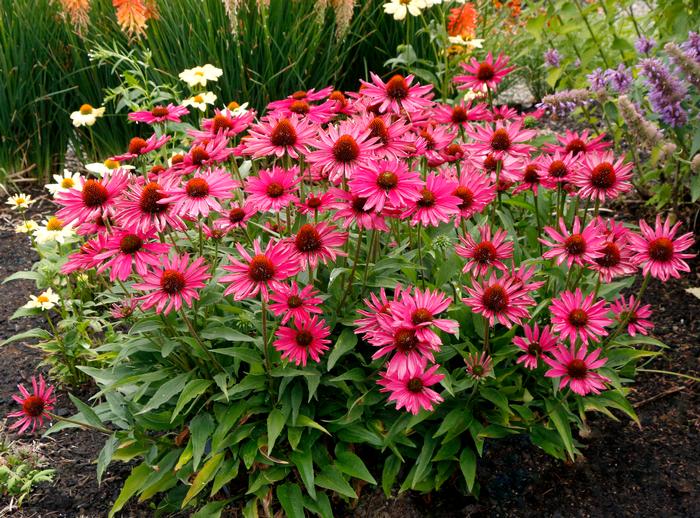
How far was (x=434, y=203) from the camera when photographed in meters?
1.84

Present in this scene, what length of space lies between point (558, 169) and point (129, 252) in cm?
122

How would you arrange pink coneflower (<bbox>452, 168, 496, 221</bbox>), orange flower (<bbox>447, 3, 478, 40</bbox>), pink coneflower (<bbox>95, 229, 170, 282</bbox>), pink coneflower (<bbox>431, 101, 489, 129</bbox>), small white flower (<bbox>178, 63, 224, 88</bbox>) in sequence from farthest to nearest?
orange flower (<bbox>447, 3, 478, 40</bbox>) < small white flower (<bbox>178, 63, 224, 88</bbox>) < pink coneflower (<bbox>431, 101, 489, 129</bbox>) < pink coneflower (<bbox>452, 168, 496, 221</bbox>) < pink coneflower (<bbox>95, 229, 170, 282</bbox>)

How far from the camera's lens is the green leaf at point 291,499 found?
6.64 ft

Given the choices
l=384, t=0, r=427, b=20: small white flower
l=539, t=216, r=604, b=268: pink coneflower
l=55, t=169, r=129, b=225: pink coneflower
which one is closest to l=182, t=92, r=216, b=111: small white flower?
l=384, t=0, r=427, b=20: small white flower

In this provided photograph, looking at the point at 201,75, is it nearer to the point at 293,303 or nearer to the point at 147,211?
the point at 147,211

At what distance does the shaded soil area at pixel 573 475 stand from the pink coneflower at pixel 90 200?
1.03 metres

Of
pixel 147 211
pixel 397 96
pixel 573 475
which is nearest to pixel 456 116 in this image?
pixel 397 96

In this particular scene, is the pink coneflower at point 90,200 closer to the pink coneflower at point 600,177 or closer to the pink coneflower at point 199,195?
the pink coneflower at point 199,195

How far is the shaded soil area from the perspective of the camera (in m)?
2.18

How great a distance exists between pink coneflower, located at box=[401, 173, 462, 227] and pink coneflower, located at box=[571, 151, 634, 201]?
0.38 metres

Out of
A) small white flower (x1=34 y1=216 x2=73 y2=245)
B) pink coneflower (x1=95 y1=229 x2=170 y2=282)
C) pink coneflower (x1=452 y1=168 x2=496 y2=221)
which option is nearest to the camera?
pink coneflower (x1=95 y1=229 x2=170 y2=282)

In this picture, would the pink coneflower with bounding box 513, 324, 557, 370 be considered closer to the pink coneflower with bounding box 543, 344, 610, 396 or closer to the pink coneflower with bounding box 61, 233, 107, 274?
the pink coneflower with bounding box 543, 344, 610, 396

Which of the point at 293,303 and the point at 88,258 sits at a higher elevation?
the point at 88,258

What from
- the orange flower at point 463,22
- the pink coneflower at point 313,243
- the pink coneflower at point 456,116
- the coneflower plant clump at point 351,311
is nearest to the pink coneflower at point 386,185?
the coneflower plant clump at point 351,311
